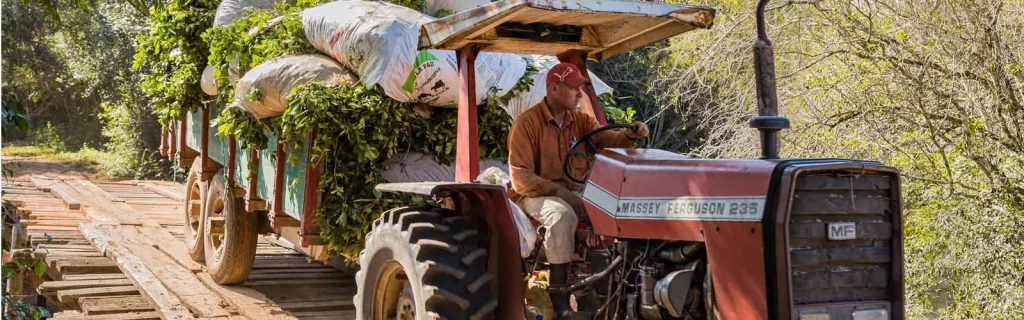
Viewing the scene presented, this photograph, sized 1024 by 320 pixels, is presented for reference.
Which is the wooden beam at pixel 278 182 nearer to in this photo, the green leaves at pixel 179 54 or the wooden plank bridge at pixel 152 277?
the wooden plank bridge at pixel 152 277

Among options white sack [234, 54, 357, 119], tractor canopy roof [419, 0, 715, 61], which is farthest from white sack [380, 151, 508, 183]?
tractor canopy roof [419, 0, 715, 61]

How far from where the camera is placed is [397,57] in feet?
18.9

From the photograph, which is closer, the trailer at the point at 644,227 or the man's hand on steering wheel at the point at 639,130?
the trailer at the point at 644,227

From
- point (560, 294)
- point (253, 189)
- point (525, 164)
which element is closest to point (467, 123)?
point (525, 164)

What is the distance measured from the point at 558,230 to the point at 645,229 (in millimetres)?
544

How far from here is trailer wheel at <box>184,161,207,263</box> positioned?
869 cm

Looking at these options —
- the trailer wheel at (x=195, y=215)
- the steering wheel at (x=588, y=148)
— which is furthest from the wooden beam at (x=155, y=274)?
the steering wheel at (x=588, y=148)

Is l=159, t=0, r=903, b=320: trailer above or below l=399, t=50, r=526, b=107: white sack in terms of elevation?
below

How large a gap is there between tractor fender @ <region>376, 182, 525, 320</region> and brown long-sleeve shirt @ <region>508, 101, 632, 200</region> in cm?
19

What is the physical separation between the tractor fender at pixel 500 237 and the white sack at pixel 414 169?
4.07 feet

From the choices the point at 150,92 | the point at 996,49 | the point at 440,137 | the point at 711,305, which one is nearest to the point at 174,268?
the point at 150,92

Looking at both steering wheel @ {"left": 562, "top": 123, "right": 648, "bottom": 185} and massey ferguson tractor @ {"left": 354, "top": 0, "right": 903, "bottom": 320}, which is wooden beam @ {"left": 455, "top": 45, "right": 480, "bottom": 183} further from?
steering wheel @ {"left": 562, "top": 123, "right": 648, "bottom": 185}

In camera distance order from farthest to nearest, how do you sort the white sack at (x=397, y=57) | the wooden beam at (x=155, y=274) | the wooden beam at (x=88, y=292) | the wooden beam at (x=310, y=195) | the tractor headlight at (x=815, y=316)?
the wooden beam at (x=88, y=292)
the wooden beam at (x=155, y=274)
the wooden beam at (x=310, y=195)
the white sack at (x=397, y=57)
the tractor headlight at (x=815, y=316)

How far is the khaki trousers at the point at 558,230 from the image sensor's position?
176 inches
